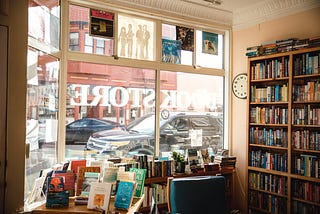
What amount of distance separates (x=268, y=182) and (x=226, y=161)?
2.00ft

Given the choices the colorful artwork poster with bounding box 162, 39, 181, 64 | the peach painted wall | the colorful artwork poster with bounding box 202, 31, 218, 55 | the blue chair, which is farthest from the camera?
the colorful artwork poster with bounding box 202, 31, 218, 55

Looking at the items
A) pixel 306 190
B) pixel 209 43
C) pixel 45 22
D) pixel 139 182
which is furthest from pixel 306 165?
pixel 45 22

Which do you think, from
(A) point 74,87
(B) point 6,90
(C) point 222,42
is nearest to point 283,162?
(C) point 222,42

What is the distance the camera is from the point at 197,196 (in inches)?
109

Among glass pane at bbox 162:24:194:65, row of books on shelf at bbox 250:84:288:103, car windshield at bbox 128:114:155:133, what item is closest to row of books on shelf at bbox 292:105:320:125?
row of books on shelf at bbox 250:84:288:103

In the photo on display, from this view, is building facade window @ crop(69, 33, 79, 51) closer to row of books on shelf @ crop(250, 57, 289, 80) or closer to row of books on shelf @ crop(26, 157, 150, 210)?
row of books on shelf @ crop(26, 157, 150, 210)

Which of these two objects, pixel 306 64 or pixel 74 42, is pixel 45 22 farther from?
pixel 306 64

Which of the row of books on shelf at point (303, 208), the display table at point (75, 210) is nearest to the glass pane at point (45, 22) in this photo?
the display table at point (75, 210)

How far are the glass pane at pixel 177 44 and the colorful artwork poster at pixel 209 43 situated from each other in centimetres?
23

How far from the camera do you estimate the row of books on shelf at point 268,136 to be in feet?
11.7

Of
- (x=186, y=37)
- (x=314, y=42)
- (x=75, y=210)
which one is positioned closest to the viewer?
(x=75, y=210)

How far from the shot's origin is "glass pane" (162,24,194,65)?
12.9 ft

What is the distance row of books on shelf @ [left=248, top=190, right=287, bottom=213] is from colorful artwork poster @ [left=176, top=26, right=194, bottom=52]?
2.20m

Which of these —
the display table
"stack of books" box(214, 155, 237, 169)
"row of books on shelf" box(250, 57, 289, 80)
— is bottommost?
the display table
